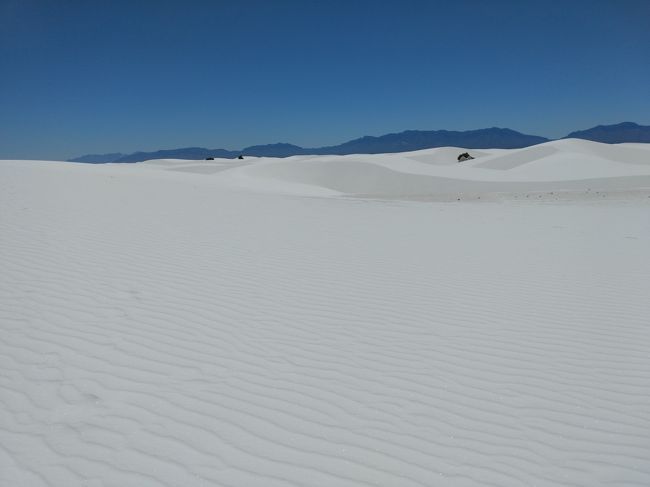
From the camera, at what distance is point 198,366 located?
3.84m

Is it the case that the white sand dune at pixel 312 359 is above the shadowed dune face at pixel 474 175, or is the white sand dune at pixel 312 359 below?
below

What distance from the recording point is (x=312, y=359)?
4109 millimetres

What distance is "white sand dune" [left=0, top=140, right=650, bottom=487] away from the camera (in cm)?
280

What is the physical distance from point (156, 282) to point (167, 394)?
9.25ft

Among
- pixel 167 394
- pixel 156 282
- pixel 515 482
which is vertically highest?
pixel 156 282

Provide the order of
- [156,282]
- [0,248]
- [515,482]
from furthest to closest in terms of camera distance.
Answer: [0,248] < [156,282] < [515,482]

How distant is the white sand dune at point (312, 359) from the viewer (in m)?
2.80

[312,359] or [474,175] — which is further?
[474,175]

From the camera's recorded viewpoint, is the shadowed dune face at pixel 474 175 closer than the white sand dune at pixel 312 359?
No

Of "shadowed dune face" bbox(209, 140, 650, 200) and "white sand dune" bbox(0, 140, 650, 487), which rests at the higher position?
"shadowed dune face" bbox(209, 140, 650, 200)

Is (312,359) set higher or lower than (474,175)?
lower

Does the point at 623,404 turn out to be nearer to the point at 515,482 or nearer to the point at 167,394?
the point at 515,482

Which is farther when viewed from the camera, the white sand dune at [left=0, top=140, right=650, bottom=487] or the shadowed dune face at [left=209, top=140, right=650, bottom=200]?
the shadowed dune face at [left=209, top=140, right=650, bottom=200]

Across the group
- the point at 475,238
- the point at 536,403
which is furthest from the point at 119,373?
the point at 475,238
